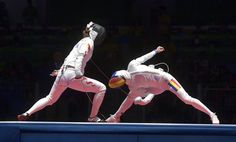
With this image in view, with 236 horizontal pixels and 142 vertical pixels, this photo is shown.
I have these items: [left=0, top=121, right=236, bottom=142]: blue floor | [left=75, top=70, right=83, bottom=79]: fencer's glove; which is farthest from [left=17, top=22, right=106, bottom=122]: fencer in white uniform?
[left=0, top=121, right=236, bottom=142]: blue floor

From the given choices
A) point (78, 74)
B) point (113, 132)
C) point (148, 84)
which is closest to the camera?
point (113, 132)

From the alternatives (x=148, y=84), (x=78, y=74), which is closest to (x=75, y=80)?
(x=78, y=74)

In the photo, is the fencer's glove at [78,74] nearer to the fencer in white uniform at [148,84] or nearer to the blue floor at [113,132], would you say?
the fencer in white uniform at [148,84]

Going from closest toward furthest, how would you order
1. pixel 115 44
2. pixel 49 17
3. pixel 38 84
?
pixel 38 84 < pixel 115 44 < pixel 49 17

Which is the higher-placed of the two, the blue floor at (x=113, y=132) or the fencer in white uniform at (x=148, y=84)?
the fencer in white uniform at (x=148, y=84)

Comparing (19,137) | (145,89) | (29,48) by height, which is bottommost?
(19,137)

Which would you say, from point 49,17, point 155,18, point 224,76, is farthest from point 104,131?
point 49,17

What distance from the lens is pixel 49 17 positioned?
40.4ft

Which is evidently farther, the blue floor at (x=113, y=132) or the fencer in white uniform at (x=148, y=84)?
the fencer in white uniform at (x=148, y=84)

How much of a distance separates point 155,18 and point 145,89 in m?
4.27

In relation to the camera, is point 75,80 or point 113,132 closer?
point 113,132

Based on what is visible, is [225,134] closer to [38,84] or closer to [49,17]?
[38,84]

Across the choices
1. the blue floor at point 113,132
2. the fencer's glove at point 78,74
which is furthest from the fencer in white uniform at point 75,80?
the blue floor at point 113,132

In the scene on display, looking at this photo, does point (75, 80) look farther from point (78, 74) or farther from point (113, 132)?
point (113, 132)
